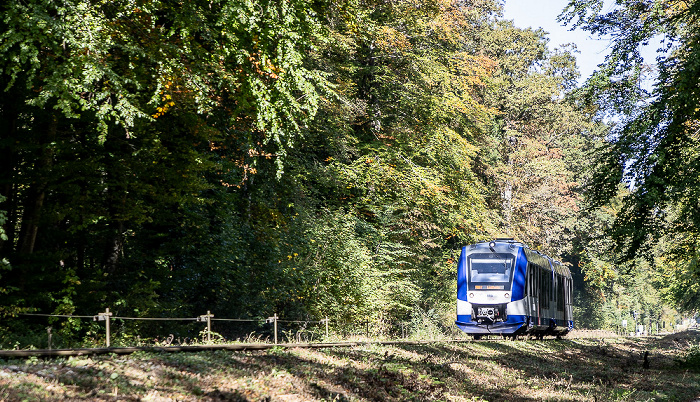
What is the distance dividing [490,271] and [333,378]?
15.6 m

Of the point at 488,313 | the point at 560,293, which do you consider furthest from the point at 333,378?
the point at 560,293

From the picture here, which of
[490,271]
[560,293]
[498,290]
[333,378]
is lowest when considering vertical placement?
[333,378]

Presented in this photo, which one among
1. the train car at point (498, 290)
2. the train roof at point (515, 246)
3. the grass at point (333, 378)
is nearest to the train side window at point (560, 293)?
the train roof at point (515, 246)

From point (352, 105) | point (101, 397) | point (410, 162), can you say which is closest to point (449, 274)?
point (410, 162)

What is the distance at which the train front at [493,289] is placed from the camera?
23.5m

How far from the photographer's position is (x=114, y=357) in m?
8.51

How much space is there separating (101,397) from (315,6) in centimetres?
1271

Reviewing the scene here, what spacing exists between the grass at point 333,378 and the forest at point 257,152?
3.25 m

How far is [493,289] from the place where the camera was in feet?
78.0

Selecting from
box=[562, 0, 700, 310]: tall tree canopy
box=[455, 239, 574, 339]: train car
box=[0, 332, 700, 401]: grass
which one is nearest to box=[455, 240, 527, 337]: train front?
box=[455, 239, 574, 339]: train car

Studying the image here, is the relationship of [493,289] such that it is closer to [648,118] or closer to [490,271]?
[490,271]

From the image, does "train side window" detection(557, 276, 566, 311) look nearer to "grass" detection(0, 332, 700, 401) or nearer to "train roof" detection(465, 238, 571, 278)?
"train roof" detection(465, 238, 571, 278)

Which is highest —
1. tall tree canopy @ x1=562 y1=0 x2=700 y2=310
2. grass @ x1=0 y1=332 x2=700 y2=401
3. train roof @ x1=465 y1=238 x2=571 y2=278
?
tall tree canopy @ x1=562 y1=0 x2=700 y2=310

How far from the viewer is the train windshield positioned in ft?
77.9
